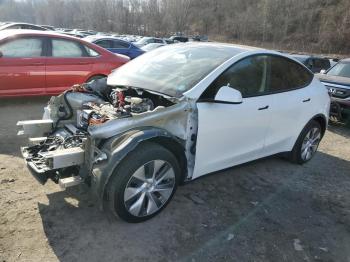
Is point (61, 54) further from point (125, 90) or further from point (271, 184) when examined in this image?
point (271, 184)

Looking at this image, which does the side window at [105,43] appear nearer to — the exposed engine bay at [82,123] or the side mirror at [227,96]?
the exposed engine bay at [82,123]

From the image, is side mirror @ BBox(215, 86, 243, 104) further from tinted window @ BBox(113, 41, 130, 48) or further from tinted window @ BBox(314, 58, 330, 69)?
tinted window @ BBox(314, 58, 330, 69)

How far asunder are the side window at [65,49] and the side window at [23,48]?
296mm

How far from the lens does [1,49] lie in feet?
22.4

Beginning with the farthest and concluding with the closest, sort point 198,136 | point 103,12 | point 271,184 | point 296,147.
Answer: point 103,12, point 296,147, point 271,184, point 198,136

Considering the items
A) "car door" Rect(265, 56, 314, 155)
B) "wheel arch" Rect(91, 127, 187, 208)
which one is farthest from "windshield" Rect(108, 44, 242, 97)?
"car door" Rect(265, 56, 314, 155)

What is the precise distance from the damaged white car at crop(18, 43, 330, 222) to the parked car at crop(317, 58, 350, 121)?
3.37 metres

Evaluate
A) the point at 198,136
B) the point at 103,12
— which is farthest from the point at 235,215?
the point at 103,12

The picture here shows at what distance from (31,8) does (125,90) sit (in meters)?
108

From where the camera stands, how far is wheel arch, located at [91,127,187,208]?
10.3 ft

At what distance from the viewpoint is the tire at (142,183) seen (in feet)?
10.5

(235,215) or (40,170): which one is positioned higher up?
(40,170)

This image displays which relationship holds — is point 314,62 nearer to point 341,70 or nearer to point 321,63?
point 321,63

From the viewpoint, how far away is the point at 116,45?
13.9 metres
